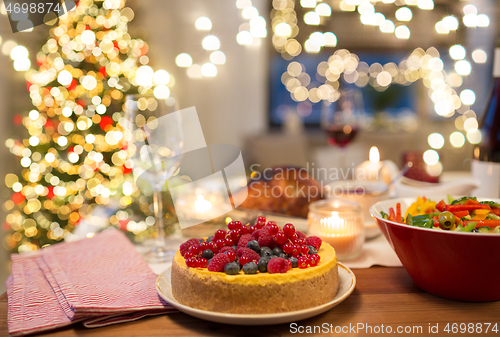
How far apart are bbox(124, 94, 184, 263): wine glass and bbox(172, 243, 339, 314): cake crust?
0.30 meters

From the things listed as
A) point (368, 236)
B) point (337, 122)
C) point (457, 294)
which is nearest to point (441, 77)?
point (337, 122)

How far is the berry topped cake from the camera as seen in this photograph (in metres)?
0.49

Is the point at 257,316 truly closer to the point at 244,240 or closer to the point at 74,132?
the point at 244,240

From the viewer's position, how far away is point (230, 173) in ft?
3.14

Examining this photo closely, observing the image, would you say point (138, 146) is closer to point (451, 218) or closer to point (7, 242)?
point (451, 218)

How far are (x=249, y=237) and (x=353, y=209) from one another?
0.93 ft

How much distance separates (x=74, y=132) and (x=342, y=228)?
5.53 ft

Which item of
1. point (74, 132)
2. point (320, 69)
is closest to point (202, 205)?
point (74, 132)

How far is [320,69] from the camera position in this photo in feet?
12.6

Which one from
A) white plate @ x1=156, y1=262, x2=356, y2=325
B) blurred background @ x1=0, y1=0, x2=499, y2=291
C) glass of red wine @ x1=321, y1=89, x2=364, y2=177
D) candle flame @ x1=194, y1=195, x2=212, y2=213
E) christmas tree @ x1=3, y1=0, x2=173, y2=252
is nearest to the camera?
white plate @ x1=156, y1=262, x2=356, y2=325

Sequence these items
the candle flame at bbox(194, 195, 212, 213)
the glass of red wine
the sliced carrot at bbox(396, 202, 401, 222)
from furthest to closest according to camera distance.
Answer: the glass of red wine, the candle flame at bbox(194, 195, 212, 213), the sliced carrot at bbox(396, 202, 401, 222)

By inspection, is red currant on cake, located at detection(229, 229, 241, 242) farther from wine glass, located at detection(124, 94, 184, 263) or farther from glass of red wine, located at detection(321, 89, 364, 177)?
glass of red wine, located at detection(321, 89, 364, 177)

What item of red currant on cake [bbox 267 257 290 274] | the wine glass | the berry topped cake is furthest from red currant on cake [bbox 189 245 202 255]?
the wine glass

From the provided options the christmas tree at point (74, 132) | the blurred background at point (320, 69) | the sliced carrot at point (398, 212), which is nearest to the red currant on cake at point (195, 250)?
the sliced carrot at point (398, 212)
